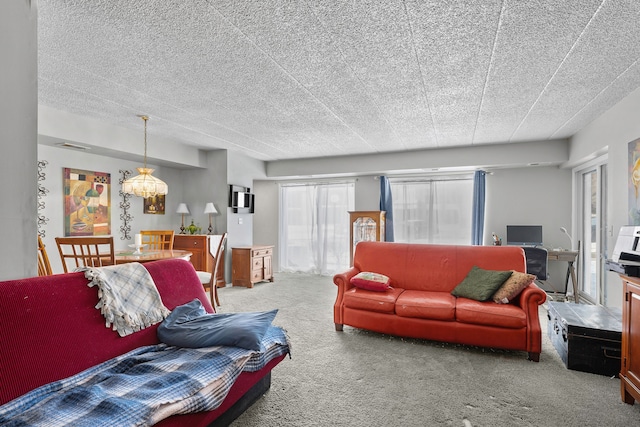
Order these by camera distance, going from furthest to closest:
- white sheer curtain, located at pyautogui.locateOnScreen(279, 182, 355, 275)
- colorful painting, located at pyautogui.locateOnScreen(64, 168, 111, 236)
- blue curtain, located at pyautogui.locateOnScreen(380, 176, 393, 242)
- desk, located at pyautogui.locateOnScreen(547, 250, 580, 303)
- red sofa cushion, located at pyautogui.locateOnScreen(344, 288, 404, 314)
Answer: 1. white sheer curtain, located at pyautogui.locateOnScreen(279, 182, 355, 275)
2. blue curtain, located at pyautogui.locateOnScreen(380, 176, 393, 242)
3. desk, located at pyautogui.locateOnScreen(547, 250, 580, 303)
4. colorful painting, located at pyautogui.locateOnScreen(64, 168, 111, 236)
5. red sofa cushion, located at pyautogui.locateOnScreen(344, 288, 404, 314)

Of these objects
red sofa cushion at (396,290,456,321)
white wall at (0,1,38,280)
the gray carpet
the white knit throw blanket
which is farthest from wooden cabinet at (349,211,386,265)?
white wall at (0,1,38,280)

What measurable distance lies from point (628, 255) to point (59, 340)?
339 cm

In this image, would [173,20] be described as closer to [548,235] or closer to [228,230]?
[228,230]

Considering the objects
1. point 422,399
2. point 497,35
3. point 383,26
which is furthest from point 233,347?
point 497,35

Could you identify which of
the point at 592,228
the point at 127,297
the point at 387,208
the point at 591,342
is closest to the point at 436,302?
the point at 591,342

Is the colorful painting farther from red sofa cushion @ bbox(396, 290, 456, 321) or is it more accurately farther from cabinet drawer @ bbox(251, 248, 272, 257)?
red sofa cushion @ bbox(396, 290, 456, 321)

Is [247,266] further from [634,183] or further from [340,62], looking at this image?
[634,183]

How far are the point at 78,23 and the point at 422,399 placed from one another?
3.24 meters

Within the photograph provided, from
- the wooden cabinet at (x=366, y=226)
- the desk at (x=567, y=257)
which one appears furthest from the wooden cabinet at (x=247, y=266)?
the desk at (x=567, y=257)

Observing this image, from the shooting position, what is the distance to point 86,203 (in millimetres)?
4457

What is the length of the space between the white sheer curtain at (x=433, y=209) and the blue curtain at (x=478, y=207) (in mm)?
168

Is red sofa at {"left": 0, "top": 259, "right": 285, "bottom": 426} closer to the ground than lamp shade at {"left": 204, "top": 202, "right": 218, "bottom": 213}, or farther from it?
closer to the ground

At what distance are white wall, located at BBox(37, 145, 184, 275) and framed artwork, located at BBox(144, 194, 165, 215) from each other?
0.07 metres

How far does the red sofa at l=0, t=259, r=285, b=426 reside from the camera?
138 centimetres
